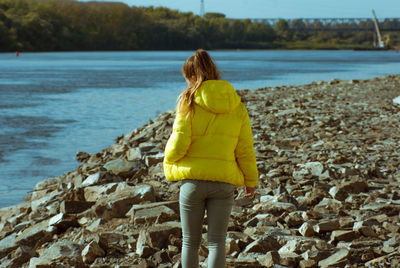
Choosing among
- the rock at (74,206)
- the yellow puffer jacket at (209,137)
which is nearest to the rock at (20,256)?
the rock at (74,206)

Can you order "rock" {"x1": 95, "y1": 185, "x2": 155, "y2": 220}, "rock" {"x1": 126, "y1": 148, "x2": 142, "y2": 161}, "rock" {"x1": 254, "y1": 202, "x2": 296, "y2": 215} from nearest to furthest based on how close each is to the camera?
"rock" {"x1": 254, "y1": 202, "x2": 296, "y2": 215}
"rock" {"x1": 95, "y1": 185, "x2": 155, "y2": 220}
"rock" {"x1": 126, "y1": 148, "x2": 142, "y2": 161}

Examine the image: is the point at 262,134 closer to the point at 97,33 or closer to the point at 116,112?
the point at 116,112

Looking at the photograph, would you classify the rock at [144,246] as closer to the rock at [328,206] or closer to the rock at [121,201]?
the rock at [121,201]

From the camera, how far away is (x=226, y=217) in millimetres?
3727

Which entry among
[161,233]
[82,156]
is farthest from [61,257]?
[82,156]

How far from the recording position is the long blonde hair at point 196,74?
3.57 m

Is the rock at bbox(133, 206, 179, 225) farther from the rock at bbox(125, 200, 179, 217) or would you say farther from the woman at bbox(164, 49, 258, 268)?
the woman at bbox(164, 49, 258, 268)

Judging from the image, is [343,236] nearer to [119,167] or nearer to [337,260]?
[337,260]

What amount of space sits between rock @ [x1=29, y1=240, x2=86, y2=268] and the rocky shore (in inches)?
0.4

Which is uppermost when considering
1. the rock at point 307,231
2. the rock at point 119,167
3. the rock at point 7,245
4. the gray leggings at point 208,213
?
the gray leggings at point 208,213

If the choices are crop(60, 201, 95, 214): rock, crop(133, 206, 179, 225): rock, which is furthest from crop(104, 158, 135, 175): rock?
crop(133, 206, 179, 225): rock

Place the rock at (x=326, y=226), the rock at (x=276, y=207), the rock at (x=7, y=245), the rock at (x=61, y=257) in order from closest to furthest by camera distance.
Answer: the rock at (x=61, y=257)
the rock at (x=326, y=226)
the rock at (x=7, y=245)
the rock at (x=276, y=207)

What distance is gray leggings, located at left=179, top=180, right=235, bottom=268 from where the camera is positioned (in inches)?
143

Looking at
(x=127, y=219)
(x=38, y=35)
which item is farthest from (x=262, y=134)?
(x=38, y=35)
